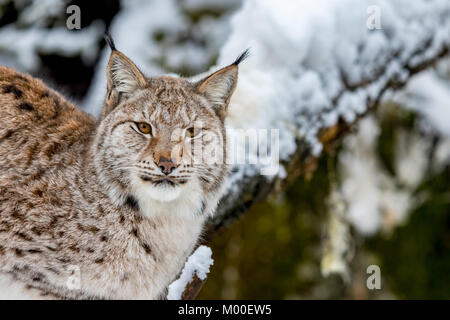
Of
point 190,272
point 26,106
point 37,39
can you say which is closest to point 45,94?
point 26,106

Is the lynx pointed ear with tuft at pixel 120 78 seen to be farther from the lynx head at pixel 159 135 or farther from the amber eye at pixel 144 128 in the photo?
the amber eye at pixel 144 128

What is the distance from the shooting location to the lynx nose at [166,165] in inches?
117

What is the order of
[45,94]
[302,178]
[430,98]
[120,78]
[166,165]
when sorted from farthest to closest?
[302,178]
[430,98]
[45,94]
[120,78]
[166,165]

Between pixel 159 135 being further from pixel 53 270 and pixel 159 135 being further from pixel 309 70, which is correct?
pixel 309 70

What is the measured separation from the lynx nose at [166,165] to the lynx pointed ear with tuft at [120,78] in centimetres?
64

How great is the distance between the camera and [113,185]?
10.7ft

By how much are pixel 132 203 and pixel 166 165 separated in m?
0.47

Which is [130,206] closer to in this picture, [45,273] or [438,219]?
[45,273]

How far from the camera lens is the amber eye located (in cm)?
320

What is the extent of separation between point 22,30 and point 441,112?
5074 millimetres

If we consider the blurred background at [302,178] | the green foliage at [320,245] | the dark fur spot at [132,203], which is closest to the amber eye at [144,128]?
the dark fur spot at [132,203]

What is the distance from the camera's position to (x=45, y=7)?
5953mm
